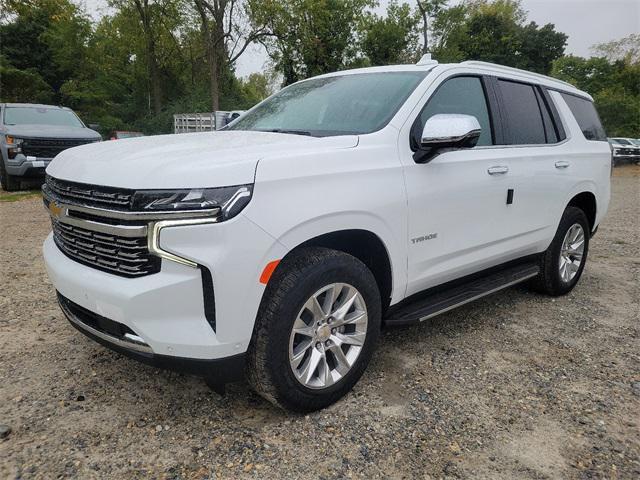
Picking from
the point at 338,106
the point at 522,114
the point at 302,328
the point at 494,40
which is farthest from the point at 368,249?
the point at 494,40

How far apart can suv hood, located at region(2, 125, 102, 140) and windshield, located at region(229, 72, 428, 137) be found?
7.84 m

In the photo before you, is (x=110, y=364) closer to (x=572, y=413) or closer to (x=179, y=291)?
(x=179, y=291)

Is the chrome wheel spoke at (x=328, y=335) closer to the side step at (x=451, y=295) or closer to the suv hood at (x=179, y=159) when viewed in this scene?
the side step at (x=451, y=295)

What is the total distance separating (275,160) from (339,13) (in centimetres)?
3262

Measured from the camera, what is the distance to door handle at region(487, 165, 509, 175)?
3232 millimetres

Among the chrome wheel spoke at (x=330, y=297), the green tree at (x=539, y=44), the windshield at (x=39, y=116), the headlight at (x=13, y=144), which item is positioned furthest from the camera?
the green tree at (x=539, y=44)

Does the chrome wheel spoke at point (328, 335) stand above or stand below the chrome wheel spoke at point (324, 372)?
above

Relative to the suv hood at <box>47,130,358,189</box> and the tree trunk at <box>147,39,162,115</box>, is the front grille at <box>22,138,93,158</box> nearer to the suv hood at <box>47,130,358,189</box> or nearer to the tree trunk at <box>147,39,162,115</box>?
the suv hood at <box>47,130,358,189</box>

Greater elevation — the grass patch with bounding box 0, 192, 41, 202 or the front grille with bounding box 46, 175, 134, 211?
the front grille with bounding box 46, 175, 134, 211

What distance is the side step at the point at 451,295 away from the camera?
2812 millimetres

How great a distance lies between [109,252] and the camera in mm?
2154

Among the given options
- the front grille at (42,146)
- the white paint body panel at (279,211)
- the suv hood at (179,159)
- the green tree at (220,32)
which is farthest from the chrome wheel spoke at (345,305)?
the green tree at (220,32)

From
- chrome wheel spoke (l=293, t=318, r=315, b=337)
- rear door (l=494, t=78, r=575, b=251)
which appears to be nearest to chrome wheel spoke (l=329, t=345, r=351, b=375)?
chrome wheel spoke (l=293, t=318, r=315, b=337)

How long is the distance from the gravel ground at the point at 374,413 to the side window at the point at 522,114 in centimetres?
145
